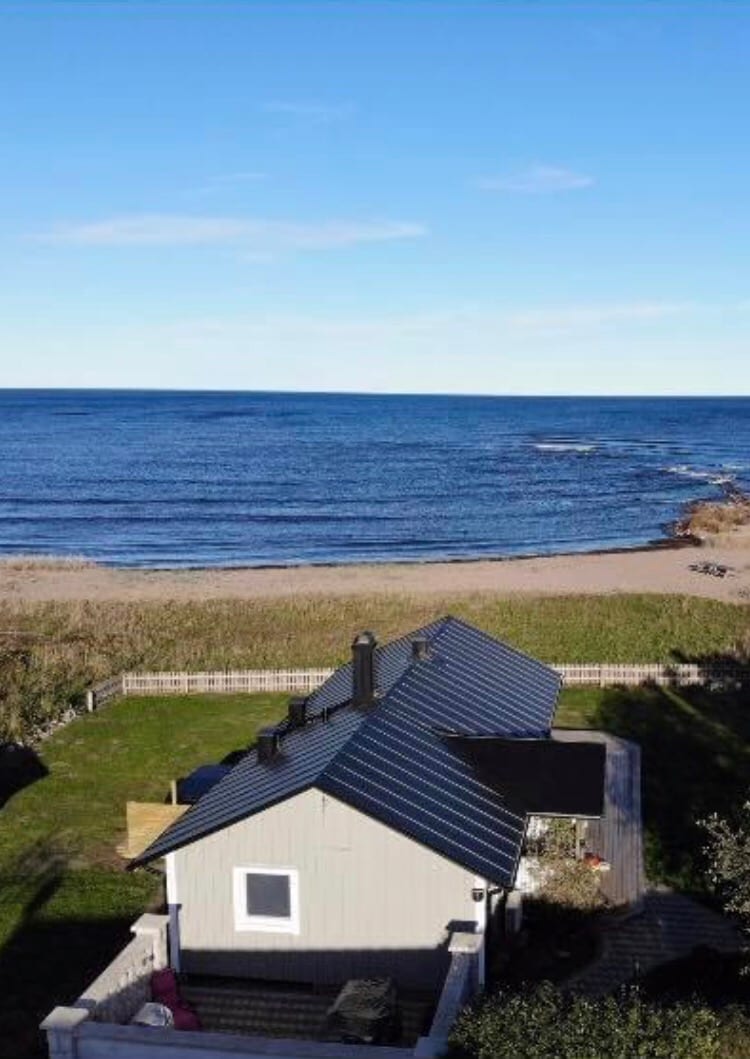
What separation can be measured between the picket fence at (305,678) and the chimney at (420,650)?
34.0 feet

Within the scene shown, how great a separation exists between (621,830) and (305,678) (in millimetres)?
12900

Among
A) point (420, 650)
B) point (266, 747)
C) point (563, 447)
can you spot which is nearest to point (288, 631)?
point (420, 650)

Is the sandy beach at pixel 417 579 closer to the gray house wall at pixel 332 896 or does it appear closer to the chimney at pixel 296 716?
the chimney at pixel 296 716

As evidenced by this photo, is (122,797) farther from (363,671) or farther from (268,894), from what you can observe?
(268,894)

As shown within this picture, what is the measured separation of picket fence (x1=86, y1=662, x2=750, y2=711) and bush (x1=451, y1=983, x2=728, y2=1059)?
794 inches

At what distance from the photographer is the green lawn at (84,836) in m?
16.5

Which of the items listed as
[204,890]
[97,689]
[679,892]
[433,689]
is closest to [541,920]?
[679,892]

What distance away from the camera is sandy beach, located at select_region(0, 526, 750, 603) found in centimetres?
4856

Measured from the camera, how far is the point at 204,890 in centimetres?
1526

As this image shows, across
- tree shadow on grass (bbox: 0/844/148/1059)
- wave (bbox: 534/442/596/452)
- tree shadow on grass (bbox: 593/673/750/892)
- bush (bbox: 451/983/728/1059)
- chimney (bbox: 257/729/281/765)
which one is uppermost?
wave (bbox: 534/442/596/452)

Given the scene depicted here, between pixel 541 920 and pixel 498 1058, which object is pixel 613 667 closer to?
pixel 541 920

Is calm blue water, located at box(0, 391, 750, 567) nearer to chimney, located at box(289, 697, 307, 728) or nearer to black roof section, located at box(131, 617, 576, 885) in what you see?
black roof section, located at box(131, 617, 576, 885)

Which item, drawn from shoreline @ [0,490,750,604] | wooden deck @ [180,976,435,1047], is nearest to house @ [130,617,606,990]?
wooden deck @ [180,976,435,1047]

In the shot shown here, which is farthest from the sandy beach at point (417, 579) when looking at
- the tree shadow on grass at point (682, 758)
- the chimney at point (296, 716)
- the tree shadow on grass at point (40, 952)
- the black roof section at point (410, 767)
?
the tree shadow on grass at point (40, 952)
